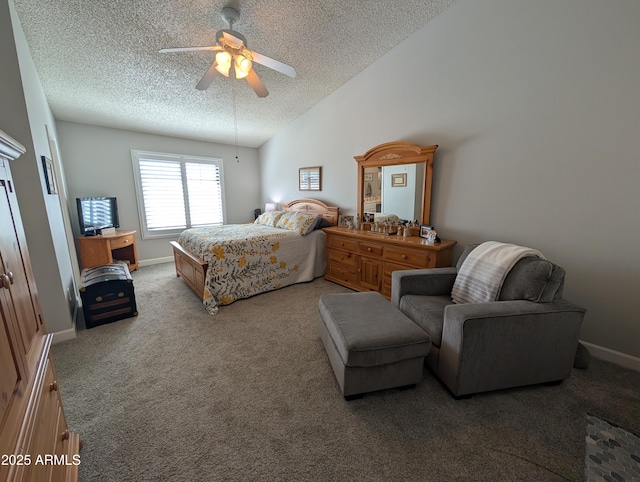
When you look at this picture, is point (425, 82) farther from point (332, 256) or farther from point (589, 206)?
point (332, 256)

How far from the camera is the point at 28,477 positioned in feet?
2.11

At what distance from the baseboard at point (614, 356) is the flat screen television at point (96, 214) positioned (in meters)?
5.98

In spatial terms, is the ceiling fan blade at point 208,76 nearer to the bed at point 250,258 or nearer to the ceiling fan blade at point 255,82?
the ceiling fan blade at point 255,82

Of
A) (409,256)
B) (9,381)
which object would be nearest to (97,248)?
(9,381)

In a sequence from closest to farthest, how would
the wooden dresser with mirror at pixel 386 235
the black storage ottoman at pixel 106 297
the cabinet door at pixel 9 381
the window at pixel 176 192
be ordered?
the cabinet door at pixel 9 381 → the black storage ottoman at pixel 106 297 → the wooden dresser with mirror at pixel 386 235 → the window at pixel 176 192

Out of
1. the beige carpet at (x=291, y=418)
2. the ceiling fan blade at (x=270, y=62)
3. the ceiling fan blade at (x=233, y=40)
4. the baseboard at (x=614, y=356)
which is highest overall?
the ceiling fan blade at (x=233, y=40)

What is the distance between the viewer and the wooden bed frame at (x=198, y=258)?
296 cm

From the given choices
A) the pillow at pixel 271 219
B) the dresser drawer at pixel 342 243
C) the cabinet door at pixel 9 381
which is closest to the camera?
the cabinet door at pixel 9 381

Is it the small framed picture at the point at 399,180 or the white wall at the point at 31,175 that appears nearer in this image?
the white wall at the point at 31,175

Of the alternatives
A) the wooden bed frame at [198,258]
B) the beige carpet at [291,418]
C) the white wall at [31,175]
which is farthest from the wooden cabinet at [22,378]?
Answer: the wooden bed frame at [198,258]

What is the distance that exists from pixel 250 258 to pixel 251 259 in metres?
0.02

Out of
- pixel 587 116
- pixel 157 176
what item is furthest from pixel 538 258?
pixel 157 176

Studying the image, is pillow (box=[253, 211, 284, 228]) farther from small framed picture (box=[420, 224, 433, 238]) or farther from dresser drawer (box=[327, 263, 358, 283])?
small framed picture (box=[420, 224, 433, 238])

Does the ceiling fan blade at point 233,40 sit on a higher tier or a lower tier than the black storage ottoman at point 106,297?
higher
